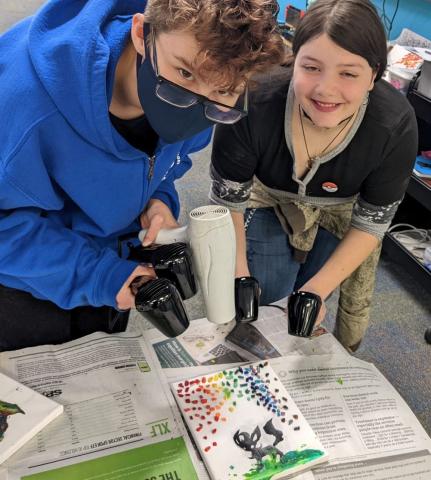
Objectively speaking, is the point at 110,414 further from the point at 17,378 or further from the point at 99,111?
the point at 99,111

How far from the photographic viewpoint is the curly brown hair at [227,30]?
680 millimetres

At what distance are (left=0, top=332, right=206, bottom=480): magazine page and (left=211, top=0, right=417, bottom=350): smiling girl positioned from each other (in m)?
0.36

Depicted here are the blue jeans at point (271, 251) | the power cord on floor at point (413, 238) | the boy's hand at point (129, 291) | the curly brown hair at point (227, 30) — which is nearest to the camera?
the curly brown hair at point (227, 30)

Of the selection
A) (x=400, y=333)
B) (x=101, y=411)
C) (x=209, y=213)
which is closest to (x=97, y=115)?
(x=209, y=213)

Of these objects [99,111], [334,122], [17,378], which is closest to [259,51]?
[99,111]

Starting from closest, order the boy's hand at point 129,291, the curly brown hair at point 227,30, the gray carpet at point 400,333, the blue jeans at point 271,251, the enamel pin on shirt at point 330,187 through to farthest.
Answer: the curly brown hair at point 227,30, the boy's hand at point 129,291, the enamel pin on shirt at point 330,187, the blue jeans at point 271,251, the gray carpet at point 400,333

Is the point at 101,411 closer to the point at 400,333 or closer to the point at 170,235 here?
the point at 170,235

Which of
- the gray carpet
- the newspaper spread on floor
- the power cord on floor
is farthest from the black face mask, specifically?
the power cord on floor

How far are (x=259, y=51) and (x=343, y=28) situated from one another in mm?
349

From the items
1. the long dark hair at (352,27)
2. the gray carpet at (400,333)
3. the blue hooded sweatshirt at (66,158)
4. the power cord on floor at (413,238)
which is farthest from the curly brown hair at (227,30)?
the power cord on floor at (413,238)

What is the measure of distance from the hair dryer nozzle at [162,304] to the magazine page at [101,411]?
5.8 inches

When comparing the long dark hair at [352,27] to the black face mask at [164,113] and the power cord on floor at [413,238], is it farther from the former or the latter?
the power cord on floor at [413,238]

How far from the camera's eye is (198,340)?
106cm

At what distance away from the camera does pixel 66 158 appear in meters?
0.87
